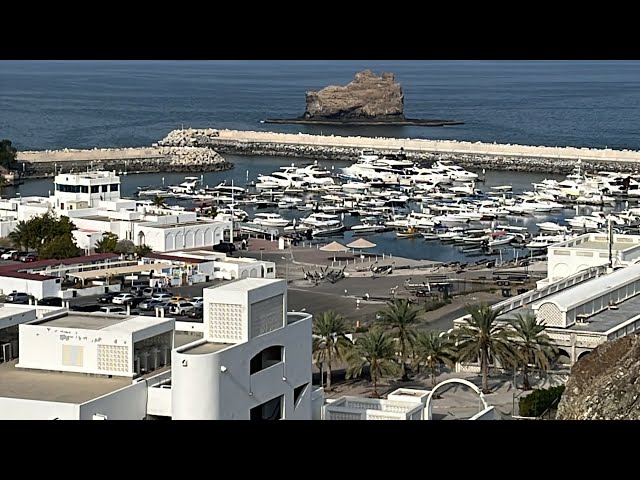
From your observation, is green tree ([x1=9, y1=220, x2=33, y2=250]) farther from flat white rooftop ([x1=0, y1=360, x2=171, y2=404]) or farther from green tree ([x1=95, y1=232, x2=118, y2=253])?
flat white rooftop ([x1=0, y1=360, x2=171, y2=404])

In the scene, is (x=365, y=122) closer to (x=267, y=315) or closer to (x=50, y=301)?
(x=50, y=301)

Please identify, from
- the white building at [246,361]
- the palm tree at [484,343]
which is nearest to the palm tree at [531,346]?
the palm tree at [484,343]

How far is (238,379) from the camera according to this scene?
9.60 m

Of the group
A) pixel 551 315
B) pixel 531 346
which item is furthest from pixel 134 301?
pixel 531 346

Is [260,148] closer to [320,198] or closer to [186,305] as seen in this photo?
[320,198]

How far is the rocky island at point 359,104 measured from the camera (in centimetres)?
8262

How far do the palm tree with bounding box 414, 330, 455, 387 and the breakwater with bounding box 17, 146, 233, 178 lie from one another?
1475 inches

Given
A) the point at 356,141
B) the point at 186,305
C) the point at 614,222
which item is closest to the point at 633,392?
the point at 186,305

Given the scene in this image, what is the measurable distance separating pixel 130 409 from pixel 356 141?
53340 mm

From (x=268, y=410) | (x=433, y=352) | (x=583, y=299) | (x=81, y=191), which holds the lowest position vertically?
(x=433, y=352)

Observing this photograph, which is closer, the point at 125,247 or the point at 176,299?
the point at 176,299

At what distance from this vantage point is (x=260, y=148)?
205ft

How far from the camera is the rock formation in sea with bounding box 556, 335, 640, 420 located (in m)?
9.25

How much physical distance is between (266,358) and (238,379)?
627mm
